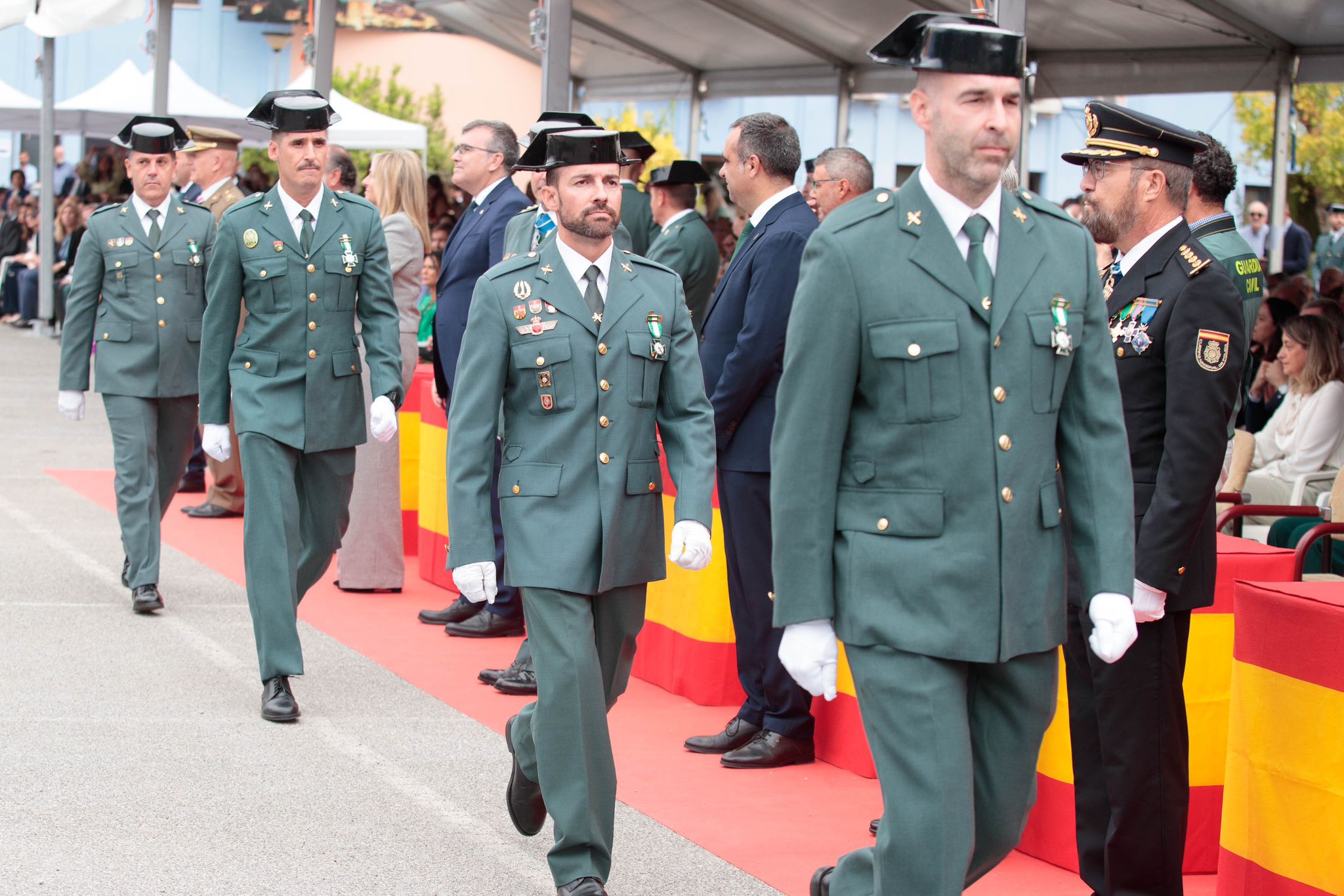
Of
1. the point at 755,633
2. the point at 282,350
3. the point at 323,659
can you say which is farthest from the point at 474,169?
the point at 755,633

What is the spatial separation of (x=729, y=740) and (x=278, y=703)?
5.49 feet

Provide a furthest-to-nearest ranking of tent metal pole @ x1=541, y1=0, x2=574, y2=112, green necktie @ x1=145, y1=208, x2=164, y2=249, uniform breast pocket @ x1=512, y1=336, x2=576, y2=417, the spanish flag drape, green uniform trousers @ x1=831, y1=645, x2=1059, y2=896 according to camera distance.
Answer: tent metal pole @ x1=541, y1=0, x2=574, y2=112 < green necktie @ x1=145, y1=208, x2=164, y2=249 < uniform breast pocket @ x1=512, y1=336, x2=576, y2=417 < the spanish flag drape < green uniform trousers @ x1=831, y1=645, x2=1059, y2=896

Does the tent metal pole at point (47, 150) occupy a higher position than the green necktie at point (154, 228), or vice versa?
the tent metal pole at point (47, 150)

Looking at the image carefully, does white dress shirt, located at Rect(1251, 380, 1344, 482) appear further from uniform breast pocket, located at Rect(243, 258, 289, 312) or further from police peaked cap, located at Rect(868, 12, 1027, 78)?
police peaked cap, located at Rect(868, 12, 1027, 78)

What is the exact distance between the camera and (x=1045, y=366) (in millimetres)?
3215

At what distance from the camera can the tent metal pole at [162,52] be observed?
18000 mm

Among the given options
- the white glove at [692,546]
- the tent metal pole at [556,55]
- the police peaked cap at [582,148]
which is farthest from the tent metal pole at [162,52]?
the white glove at [692,546]

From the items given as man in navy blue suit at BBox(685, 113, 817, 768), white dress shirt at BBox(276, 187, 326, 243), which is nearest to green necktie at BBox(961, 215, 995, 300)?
man in navy blue suit at BBox(685, 113, 817, 768)

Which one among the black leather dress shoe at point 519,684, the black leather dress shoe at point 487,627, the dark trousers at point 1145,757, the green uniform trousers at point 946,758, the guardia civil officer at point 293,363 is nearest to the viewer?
the green uniform trousers at point 946,758

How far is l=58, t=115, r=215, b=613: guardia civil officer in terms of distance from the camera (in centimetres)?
793

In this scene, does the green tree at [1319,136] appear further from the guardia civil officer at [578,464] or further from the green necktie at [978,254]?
the green necktie at [978,254]

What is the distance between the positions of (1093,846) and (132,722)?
11.5 feet

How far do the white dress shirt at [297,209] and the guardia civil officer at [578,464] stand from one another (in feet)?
6.80

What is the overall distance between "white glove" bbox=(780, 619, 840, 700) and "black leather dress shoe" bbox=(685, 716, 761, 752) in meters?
2.76
